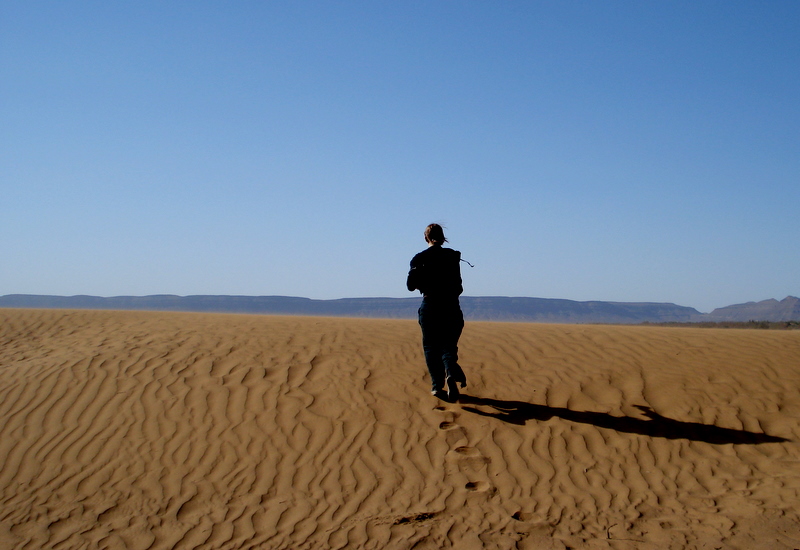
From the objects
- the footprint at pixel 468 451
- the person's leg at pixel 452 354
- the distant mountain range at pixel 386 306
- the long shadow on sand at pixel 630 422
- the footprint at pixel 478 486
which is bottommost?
the footprint at pixel 478 486

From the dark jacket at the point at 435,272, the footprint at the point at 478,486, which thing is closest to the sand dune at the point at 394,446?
the footprint at the point at 478,486

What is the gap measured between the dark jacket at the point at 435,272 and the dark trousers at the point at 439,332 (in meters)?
0.13

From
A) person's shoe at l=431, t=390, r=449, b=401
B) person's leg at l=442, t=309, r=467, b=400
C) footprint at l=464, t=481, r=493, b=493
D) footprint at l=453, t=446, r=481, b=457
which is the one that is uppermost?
person's leg at l=442, t=309, r=467, b=400

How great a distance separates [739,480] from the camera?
5.25m

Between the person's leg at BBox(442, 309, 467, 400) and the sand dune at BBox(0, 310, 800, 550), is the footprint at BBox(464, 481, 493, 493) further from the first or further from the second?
the person's leg at BBox(442, 309, 467, 400)

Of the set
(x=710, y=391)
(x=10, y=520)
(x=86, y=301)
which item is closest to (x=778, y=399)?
(x=710, y=391)

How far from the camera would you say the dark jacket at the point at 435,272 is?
21.6 feet

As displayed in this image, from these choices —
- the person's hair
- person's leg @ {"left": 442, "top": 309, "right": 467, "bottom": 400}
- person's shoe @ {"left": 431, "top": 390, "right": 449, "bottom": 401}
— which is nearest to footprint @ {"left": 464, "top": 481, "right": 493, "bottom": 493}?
person's leg @ {"left": 442, "top": 309, "right": 467, "bottom": 400}

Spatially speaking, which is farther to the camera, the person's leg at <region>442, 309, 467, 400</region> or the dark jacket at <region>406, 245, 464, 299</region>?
the dark jacket at <region>406, 245, 464, 299</region>

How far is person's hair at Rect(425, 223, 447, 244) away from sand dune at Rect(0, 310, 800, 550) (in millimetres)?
1713

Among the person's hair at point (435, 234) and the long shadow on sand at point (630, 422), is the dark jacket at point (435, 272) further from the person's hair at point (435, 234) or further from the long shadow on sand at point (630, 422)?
the long shadow on sand at point (630, 422)

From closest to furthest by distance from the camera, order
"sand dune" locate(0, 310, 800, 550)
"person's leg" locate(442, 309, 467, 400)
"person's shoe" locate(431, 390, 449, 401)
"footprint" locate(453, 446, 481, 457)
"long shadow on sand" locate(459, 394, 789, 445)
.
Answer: "sand dune" locate(0, 310, 800, 550), "footprint" locate(453, 446, 481, 457), "long shadow on sand" locate(459, 394, 789, 445), "person's leg" locate(442, 309, 467, 400), "person's shoe" locate(431, 390, 449, 401)

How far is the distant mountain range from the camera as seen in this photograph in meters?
111

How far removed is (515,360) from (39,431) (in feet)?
18.0
